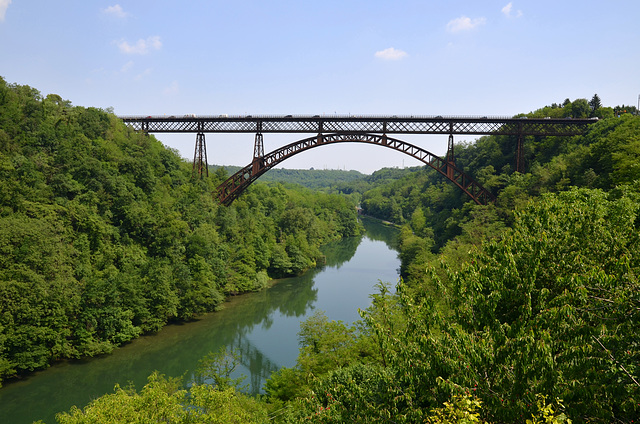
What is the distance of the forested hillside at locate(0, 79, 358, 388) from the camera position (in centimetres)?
1590

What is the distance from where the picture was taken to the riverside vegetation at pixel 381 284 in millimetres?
4812

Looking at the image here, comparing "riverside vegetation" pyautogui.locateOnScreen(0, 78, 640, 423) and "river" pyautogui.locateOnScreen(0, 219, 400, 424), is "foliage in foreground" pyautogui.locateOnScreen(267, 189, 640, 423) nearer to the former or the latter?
"riverside vegetation" pyautogui.locateOnScreen(0, 78, 640, 423)

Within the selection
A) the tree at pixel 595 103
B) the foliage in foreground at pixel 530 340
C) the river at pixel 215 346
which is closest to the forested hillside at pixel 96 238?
the river at pixel 215 346

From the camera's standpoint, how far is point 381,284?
27.6 feet

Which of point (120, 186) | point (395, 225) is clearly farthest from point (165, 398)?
point (395, 225)

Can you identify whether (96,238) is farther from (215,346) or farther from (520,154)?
(520,154)

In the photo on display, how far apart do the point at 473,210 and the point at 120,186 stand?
22.3 m

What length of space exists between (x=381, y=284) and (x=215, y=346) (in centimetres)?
1370

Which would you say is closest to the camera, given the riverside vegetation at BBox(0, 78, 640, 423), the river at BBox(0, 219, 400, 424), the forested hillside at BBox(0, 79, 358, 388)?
the riverside vegetation at BBox(0, 78, 640, 423)

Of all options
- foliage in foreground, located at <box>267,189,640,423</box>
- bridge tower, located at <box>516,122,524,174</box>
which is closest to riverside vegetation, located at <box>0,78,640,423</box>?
foliage in foreground, located at <box>267,189,640,423</box>

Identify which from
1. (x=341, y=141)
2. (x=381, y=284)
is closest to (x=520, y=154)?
(x=341, y=141)

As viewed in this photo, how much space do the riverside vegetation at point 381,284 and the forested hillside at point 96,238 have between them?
0.10 m

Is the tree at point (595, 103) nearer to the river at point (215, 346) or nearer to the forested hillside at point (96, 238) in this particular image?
the river at point (215, 346)

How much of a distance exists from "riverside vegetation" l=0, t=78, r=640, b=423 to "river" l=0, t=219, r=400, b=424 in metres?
0.88
